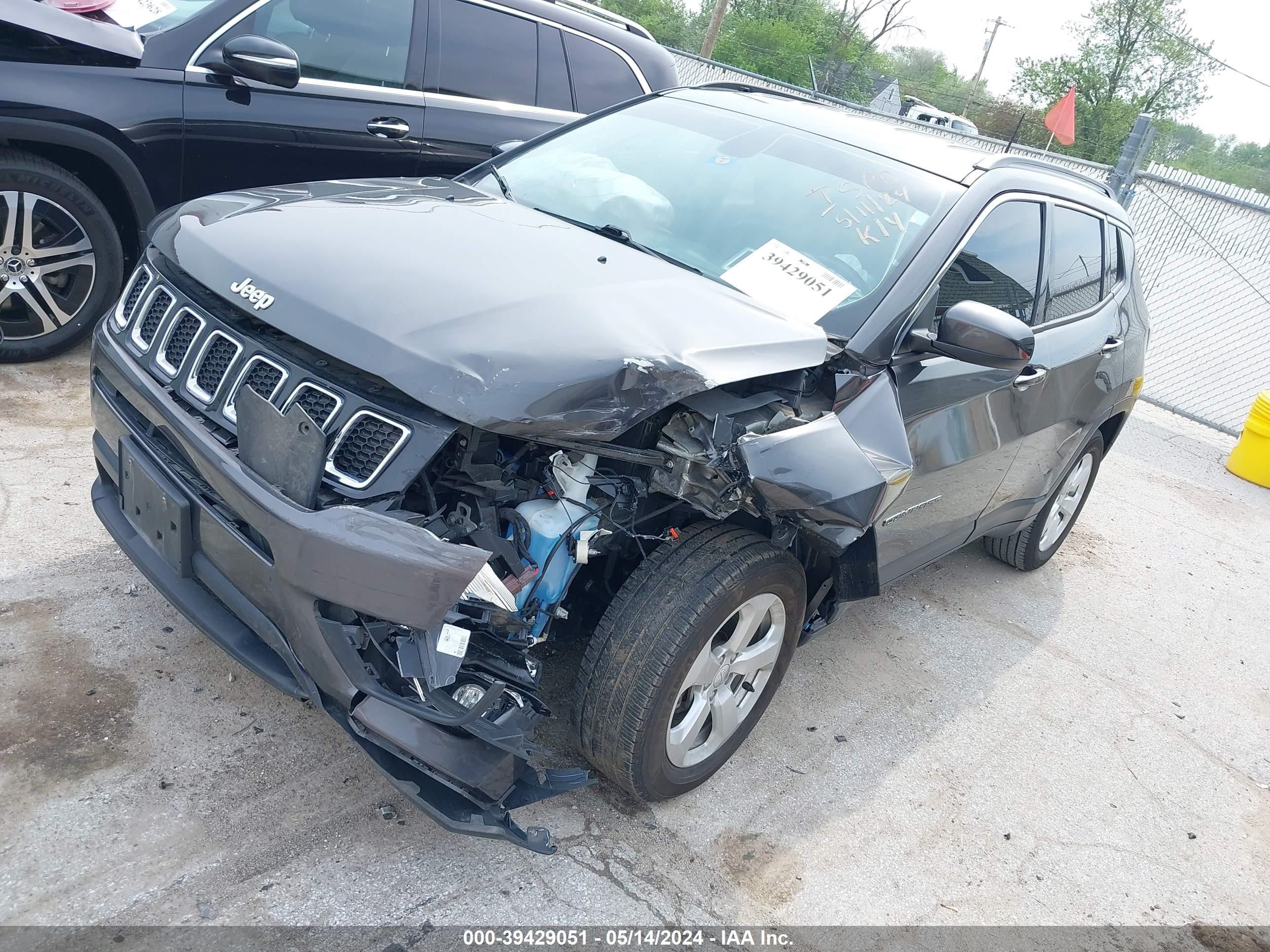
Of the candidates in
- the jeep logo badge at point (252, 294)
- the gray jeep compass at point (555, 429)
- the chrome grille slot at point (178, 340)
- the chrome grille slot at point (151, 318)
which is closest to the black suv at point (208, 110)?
the gray jeep compass at point (555, 429)

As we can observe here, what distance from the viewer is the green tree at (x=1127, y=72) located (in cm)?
4366

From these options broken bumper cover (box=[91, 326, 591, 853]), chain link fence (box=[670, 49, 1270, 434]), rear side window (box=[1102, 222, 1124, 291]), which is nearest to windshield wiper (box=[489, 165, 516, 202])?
broken bumper cover (box=[91, 326, 591, 853])

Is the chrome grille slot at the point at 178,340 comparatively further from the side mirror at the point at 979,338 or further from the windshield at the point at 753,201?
the side mirror at the point at 979,338

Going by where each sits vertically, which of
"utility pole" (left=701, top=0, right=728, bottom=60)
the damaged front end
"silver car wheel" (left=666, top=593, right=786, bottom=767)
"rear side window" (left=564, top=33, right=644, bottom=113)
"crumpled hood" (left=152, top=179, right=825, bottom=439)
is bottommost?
"silver car wheel" (left=666, top=593, right=786, bottom=767)

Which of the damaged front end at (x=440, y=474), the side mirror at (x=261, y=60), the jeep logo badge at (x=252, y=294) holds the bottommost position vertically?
the damaged front end at (x=440, y=474)

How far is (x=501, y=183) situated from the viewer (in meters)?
3.50

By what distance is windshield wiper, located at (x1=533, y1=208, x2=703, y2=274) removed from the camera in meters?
2.94

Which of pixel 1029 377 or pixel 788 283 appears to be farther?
pixel 1029 377

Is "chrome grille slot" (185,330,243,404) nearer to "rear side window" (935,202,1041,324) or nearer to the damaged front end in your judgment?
the damaged front end

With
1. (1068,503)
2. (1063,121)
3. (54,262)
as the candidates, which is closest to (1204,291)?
(1063,121)

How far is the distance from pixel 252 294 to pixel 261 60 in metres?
2.15

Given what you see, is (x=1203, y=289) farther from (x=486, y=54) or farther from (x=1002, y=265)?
(x=486, y=54)

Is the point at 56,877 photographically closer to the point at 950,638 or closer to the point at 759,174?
the point at 759,174

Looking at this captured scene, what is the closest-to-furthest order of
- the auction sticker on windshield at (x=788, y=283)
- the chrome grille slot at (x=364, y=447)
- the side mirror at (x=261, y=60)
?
the chrome grille slot at (x=364, y=447), the auction sticker on windshield at (x=788, y=283), the side mirror at (x=261, y=60)
